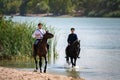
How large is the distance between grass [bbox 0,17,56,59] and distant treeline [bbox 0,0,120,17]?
106 meters

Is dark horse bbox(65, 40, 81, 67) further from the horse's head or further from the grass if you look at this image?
the horse's head

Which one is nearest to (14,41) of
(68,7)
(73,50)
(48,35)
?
(73,50)

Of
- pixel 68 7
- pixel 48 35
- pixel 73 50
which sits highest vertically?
pixel 68 7

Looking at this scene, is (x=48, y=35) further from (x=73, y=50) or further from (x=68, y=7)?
(x=68, y=7)

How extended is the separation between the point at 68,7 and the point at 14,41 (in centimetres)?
12447

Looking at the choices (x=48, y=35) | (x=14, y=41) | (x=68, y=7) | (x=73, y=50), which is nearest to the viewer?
(x=48, y=35)

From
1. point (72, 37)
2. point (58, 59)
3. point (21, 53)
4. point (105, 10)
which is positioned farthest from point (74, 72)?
point (105, 10)

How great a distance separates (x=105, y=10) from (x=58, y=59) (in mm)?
107841

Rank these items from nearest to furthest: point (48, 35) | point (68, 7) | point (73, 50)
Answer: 1. point (48, 35)
2. point (73, 50)
3. point (68, 7)

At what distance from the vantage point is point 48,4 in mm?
155875

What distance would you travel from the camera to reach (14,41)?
2909 centimetres

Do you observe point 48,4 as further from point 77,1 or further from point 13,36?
point 13,36

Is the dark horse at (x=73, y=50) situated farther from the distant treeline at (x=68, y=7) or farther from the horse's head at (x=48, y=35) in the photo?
the distant treeline at (x=68, y=7)

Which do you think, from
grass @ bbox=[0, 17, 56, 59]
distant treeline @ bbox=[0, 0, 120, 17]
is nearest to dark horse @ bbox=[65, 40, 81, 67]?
grass @ bbox=[0, 17, 56, 59]
